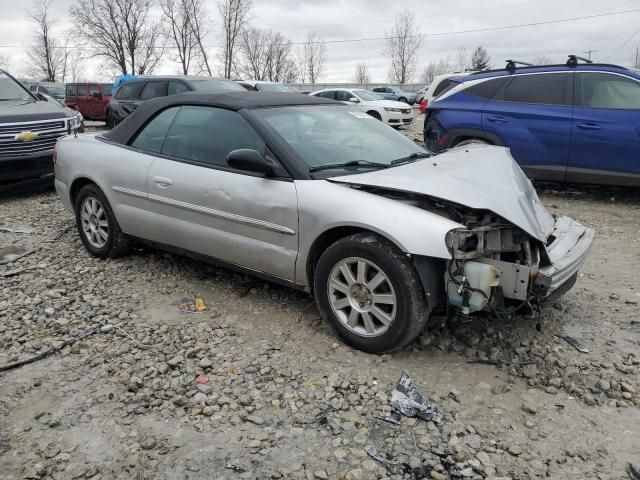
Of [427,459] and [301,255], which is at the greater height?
[301,255]

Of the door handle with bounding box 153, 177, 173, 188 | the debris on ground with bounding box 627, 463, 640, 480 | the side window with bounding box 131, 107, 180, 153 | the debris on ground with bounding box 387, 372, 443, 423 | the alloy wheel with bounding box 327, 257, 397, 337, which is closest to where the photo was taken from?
the debris on ground with bounding box 627, 463, 640, 480

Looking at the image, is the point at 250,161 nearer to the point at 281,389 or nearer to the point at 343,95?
the point at 281,389

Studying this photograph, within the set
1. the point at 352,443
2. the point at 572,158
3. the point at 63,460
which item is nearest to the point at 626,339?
the point at 352,443

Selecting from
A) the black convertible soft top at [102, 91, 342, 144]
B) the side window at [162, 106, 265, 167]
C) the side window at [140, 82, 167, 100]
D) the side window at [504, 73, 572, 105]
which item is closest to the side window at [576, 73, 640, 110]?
the side window at [504, 73, 572, 105]

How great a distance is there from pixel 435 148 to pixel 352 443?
5988mm

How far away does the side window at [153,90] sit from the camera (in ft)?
40.2

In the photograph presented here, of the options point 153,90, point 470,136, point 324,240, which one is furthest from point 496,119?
point 153,90

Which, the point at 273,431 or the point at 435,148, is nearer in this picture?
the point at 273,431

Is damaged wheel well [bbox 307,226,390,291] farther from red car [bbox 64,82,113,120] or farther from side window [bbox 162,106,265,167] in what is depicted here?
red car [bbox 64,82,113,120]

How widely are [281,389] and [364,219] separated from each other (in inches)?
41.3

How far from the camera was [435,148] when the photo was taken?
7.89 metres

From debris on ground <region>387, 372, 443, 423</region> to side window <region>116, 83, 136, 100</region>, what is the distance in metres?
11.8

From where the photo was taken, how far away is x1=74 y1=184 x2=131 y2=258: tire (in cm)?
479

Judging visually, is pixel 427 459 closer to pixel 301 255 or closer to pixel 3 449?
pixel 301 255
